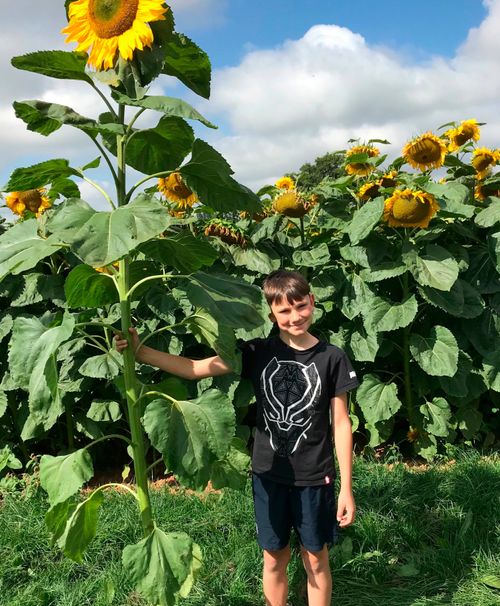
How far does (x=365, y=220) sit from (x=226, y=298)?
172 centimetres

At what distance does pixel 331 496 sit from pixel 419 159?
2.43 metres

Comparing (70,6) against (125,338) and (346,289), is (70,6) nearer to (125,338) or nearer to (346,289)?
(125,338)

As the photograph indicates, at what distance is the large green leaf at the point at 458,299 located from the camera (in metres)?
3.46

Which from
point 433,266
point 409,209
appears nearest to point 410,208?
point 409,209

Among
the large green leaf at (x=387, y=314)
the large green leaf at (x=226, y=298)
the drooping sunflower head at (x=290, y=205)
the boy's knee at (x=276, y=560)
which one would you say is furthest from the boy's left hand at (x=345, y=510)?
the drooping sunflower head at (x=290, y=205)

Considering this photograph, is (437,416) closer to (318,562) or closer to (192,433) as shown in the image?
(318,562)

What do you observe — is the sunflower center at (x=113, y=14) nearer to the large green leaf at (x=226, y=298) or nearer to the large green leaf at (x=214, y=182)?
the large green leaf at (x=214, y=182)

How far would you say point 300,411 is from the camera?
2.18 m

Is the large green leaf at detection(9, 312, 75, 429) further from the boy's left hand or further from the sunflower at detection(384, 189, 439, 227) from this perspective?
the sunflower at detection(384, 189, 439, 227)

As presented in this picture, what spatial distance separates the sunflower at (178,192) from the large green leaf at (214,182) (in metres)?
1.75

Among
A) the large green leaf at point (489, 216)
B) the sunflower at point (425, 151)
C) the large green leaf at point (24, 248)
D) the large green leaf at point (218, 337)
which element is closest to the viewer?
the large green leaf at point (24, 248)

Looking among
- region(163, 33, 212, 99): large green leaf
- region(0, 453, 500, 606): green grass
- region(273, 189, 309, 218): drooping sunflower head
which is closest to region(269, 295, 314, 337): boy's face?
region(163, 33, 212, 99): large green leaf

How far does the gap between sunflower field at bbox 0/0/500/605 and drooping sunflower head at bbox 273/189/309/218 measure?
0.01m

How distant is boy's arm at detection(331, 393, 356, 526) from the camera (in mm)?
2137
